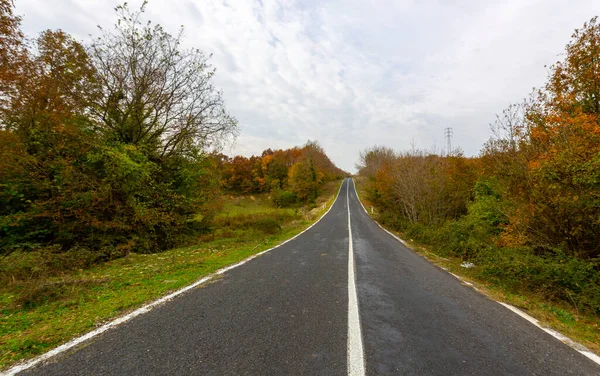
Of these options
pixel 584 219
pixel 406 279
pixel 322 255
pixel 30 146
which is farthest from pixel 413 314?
pixel 30 146

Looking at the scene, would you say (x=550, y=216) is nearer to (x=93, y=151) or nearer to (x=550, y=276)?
(x=550, y=276)

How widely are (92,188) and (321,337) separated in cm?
940

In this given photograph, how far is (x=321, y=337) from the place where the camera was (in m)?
2.88

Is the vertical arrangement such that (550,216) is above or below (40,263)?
above

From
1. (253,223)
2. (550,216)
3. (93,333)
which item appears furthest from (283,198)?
(93,333)

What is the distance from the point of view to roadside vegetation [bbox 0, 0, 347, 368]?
13.2 feet

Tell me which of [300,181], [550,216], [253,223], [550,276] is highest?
[300,181]

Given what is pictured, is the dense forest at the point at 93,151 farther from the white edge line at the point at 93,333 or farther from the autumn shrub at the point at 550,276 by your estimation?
the autumn shrub at the point at 550,276

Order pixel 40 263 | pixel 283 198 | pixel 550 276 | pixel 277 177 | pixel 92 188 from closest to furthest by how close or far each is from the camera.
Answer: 1. pixel 550 276
2. pixel 40 263
3. pixel 92 188
4. pixel 283 198
5. pixel 277 177

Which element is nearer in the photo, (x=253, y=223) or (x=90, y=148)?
(x=90, y=148)

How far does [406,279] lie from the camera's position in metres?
5.65

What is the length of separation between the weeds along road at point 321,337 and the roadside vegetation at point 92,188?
0.86m

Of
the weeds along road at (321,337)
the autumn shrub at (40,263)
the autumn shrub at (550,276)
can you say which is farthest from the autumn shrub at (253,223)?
the autumn shrub at (550,276)

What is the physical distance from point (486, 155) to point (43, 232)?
A: 57.6 ft
